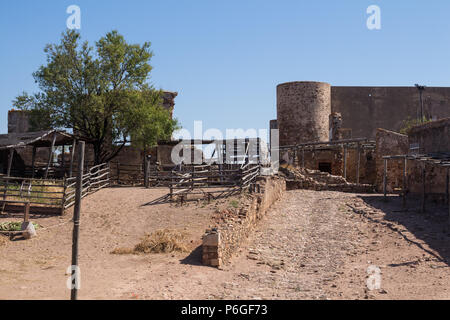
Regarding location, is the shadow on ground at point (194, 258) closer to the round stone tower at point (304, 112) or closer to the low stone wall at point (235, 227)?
the low stone wall at point (235, 227)

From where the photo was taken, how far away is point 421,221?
14031 mm

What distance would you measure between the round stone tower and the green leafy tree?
11040 mm

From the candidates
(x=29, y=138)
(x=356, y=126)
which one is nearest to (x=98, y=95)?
(x=29, y=138)

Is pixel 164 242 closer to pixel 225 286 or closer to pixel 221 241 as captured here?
pixel 221 241

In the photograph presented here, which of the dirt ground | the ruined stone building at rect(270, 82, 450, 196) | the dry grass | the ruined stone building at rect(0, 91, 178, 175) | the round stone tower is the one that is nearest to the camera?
the dirt ground

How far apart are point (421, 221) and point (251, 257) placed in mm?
6541

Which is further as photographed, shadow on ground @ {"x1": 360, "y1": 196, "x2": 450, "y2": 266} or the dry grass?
shadow on ground @ {"x1": 360, "y1": 196, "x2": 450, "y2": 266}

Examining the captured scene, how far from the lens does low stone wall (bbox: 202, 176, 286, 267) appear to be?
952 cm

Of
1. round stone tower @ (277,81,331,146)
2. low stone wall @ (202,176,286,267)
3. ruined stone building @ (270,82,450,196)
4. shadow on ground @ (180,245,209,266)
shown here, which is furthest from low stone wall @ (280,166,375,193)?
shadow on ground @ (180,245,209,266)

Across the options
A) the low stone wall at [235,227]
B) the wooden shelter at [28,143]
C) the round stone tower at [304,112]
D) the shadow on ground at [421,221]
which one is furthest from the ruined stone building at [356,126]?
the wooden shelter at [28,143]

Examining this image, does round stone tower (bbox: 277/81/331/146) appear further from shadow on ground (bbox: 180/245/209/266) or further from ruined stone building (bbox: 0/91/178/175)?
shadow on ground (bbox: 180/245/209/266)

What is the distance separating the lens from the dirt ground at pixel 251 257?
790 centimetres

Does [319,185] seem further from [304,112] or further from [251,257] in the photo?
[251,257]

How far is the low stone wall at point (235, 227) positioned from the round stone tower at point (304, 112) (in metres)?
13.0
